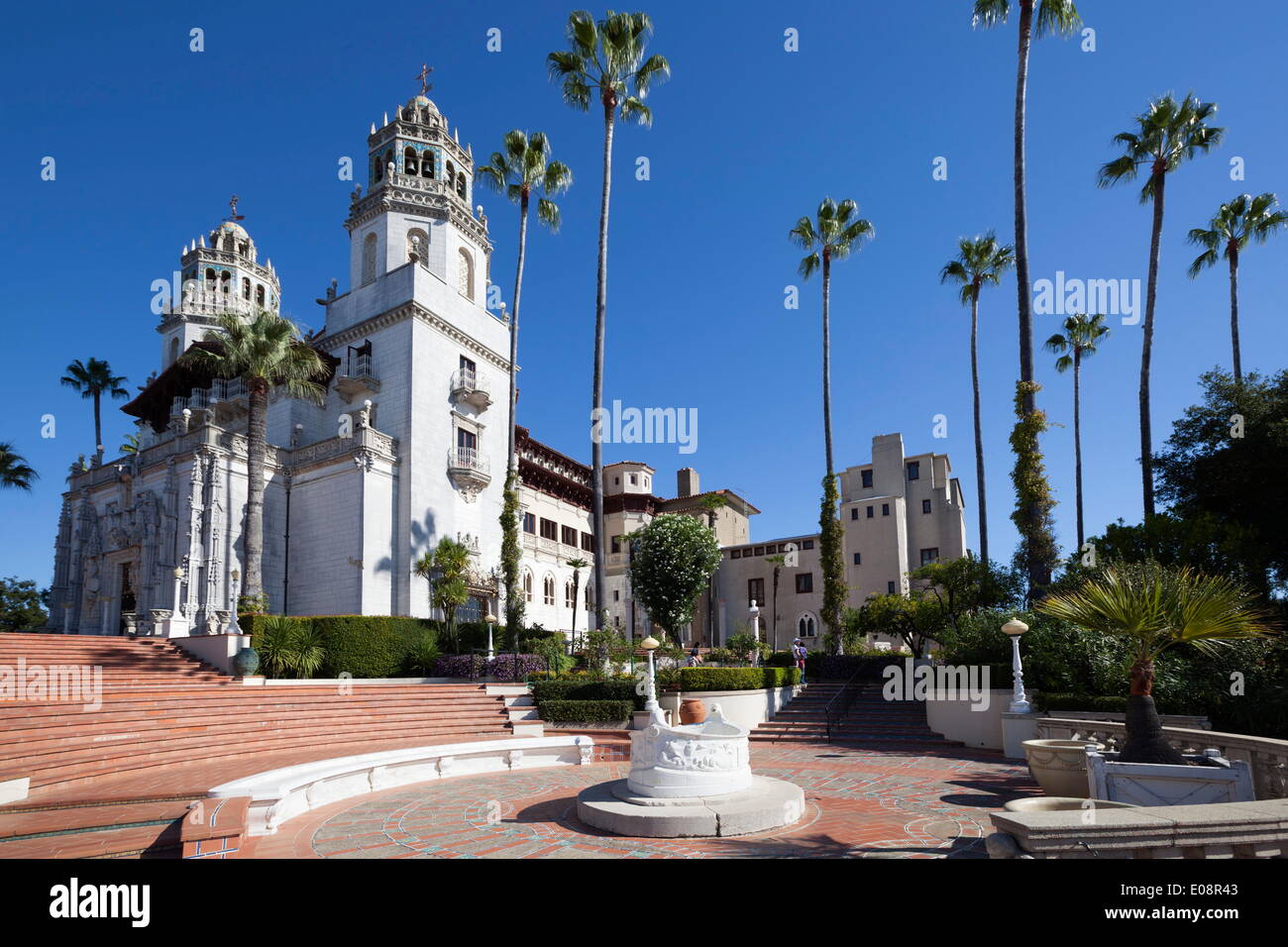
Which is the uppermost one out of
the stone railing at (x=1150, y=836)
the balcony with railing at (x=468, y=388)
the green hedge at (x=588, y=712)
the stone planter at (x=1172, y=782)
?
the balcony with railing at (x=468, y=388)

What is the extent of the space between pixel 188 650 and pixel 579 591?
25.4 m

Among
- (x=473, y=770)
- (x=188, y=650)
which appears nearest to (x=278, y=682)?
(x=188, y=650)

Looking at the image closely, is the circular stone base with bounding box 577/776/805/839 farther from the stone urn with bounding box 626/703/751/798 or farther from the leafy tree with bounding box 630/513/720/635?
the leafy tree with bounding box 630/513/720/635

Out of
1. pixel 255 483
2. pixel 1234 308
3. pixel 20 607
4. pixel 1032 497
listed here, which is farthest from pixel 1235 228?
pixel 20 607

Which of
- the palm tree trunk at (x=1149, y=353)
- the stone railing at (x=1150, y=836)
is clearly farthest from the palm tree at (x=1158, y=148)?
the stone railing at (x=1150, y=836)

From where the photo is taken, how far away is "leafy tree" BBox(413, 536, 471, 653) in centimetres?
2652

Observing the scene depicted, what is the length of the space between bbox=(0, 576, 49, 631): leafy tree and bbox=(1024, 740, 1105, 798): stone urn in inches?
1838

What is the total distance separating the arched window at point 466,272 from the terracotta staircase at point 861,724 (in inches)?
973

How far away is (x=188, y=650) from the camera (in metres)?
20.6

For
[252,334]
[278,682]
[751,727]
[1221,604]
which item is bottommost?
[751,727]

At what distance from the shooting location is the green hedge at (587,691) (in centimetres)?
2025

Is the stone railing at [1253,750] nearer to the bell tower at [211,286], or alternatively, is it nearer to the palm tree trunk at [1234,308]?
the palm tree trunk at [1234,308]

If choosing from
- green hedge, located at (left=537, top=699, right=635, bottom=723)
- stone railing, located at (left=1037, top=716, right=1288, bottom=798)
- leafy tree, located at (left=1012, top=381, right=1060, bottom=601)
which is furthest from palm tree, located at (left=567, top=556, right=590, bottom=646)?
stone railing, located at (left=1037, top=716, right=1288, bottom=798)
